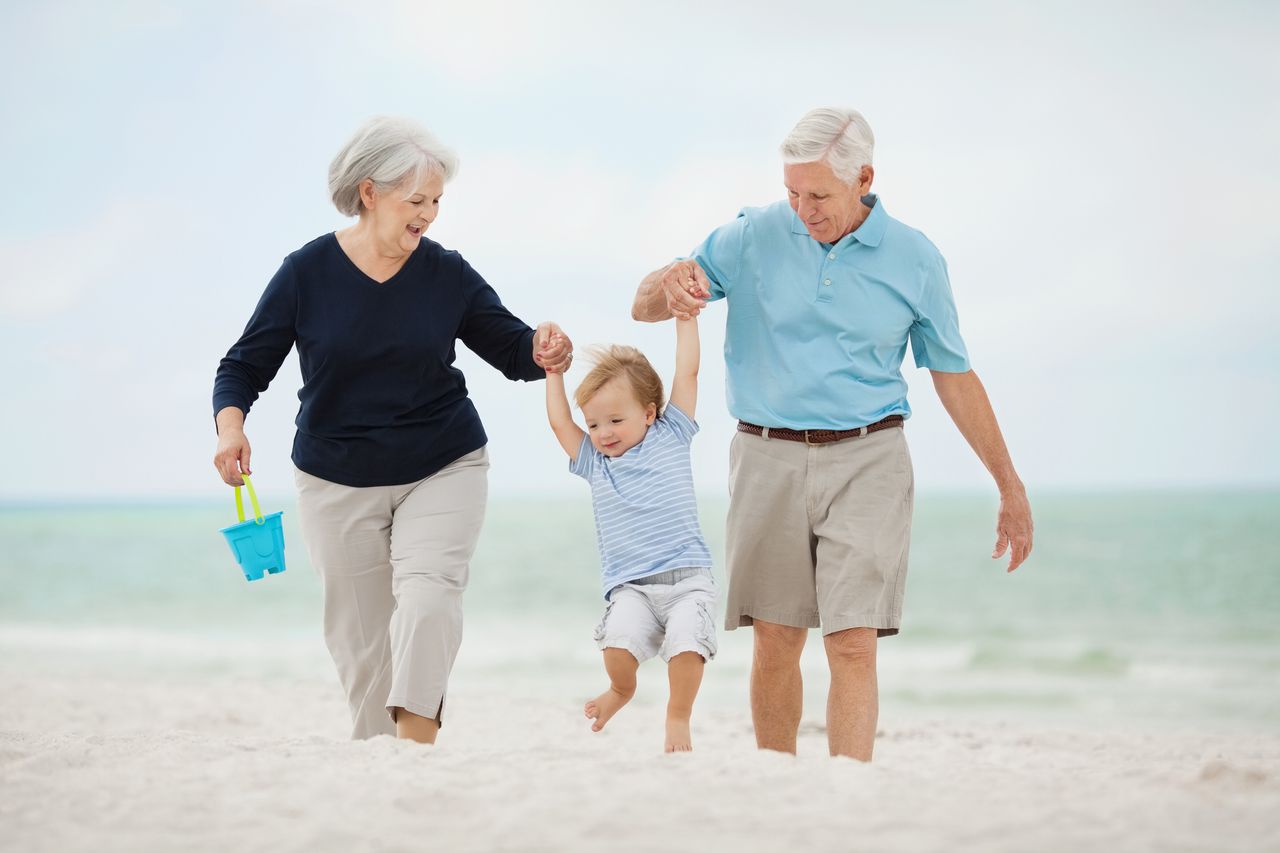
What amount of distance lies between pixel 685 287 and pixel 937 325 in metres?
0.79

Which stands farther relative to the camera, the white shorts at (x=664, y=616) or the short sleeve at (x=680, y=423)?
the short sleeve at (x=680, y=423)

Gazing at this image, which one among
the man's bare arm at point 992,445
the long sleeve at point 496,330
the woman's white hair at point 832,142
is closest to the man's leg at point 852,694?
the man's bare arm at point 992,445

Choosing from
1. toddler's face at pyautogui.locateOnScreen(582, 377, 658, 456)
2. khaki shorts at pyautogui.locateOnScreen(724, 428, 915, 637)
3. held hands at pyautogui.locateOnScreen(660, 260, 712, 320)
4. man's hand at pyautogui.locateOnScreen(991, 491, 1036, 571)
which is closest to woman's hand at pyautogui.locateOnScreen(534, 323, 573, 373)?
toddler's face at pyautogui.locateOnScreen(582, 377, 658, 456)

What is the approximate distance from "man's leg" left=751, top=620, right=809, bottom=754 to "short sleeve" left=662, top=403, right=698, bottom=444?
2.05 ft

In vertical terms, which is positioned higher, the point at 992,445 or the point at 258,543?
the point at 992,445

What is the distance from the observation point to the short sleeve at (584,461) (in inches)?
150

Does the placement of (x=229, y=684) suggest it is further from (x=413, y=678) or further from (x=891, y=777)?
(x=891, y=777)

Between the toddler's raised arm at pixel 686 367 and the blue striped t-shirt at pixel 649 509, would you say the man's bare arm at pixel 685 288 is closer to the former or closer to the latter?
the toddler's raised arm at pixel 686 367

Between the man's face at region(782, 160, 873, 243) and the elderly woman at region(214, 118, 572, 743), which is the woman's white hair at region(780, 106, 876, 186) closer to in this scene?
the man's face at region(782, 160, 873, 243)

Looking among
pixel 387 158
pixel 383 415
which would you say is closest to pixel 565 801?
pixel 383 415

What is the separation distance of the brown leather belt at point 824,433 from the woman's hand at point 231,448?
5.10 ft

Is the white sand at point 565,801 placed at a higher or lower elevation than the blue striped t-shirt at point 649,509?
lower

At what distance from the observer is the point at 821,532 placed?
12.1ft

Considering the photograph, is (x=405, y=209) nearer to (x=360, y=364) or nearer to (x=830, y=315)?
(x=360, y=364)
